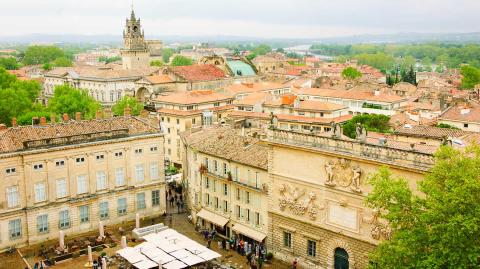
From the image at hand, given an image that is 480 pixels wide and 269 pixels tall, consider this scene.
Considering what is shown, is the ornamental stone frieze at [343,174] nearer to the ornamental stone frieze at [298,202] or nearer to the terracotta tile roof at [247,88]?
the ornamental stone frieze at [298,202]

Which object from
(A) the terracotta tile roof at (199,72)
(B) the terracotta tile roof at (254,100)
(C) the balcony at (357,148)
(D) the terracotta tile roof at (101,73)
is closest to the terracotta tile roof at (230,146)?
(C) the balcony at (357,148)

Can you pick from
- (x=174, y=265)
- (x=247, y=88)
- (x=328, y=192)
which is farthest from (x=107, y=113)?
(x=328, y=192)

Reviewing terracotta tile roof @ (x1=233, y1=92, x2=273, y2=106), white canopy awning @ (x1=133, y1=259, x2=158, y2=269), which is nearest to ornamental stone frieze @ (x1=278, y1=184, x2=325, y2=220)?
white canopy awning @ (x1=133, y1=259, x2=158, y2=269)

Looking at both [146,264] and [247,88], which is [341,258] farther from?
[247,88]

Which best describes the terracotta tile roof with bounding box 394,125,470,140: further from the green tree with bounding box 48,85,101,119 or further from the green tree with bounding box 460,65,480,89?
the green tree with bounding box 460,65,480,89

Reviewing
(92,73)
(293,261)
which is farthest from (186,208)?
(92,73)

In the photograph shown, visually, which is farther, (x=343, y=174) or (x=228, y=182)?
(x=228, y=182)
